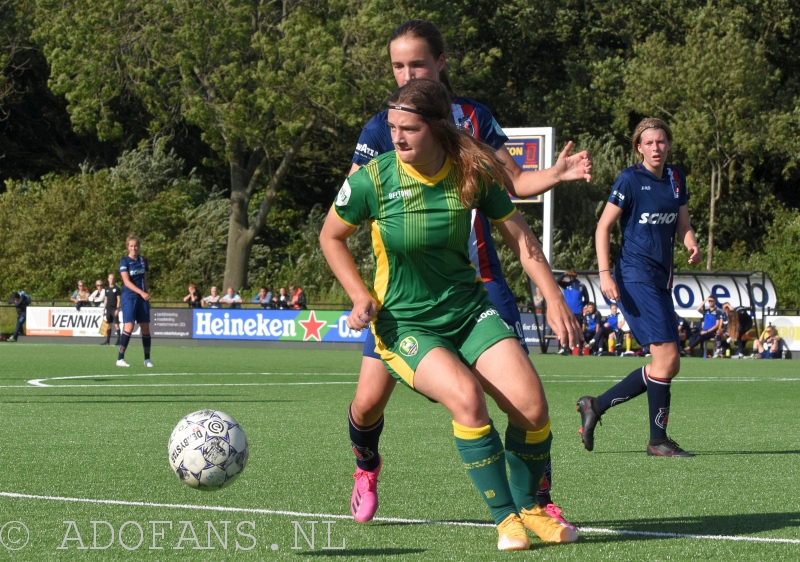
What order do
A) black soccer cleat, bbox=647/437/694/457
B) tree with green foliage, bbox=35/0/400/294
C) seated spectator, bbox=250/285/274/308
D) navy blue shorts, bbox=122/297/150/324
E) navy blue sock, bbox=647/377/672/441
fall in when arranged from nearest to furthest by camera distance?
black soccer cleat, bbox=647/437/694/457 → navy blue sock, bbox=647/377/672/441 → navy blue shorts, bbox=122/297/150/324 → seated spectator, bbox=250/285/274/308 → tree with green foliage, bbox=35/0/400/294

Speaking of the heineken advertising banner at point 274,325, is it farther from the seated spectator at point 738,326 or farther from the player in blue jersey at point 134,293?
the player in blue jersey at point 134,293

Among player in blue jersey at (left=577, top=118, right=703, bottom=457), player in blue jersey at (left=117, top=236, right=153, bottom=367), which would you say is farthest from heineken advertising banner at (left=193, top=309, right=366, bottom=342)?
player in blue jersey at (left=577, top=118, right=703, bottom=457)

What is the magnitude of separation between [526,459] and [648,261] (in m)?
3.62

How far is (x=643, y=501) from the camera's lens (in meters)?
6.01

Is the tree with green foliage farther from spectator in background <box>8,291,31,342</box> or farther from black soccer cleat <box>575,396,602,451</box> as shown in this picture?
black soccer cleat <box>575,396,602,451</box>

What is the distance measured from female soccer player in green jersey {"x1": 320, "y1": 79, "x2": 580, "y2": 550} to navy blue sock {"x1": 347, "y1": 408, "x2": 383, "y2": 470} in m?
0.60

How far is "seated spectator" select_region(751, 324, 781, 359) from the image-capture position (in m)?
27.0

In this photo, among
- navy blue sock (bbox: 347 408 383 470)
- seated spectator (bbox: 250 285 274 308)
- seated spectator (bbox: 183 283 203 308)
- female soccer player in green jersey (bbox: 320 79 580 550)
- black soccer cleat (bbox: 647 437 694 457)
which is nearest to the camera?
female soccer player in green jersey (bbox: 320 79 580 550)

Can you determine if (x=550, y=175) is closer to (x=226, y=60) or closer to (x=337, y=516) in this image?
(x=337, y=516)

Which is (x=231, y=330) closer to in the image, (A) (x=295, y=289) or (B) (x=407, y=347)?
(A) (x=295, y=289)

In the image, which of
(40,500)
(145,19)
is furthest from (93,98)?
(40,500)

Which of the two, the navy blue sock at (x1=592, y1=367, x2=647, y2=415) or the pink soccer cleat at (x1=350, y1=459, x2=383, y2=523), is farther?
the navy blue sock at (x1=592, y1=367, x2=647, y2=415)

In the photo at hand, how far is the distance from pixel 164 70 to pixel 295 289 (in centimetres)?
1304

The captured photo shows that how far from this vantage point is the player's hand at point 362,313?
15.6 feet
